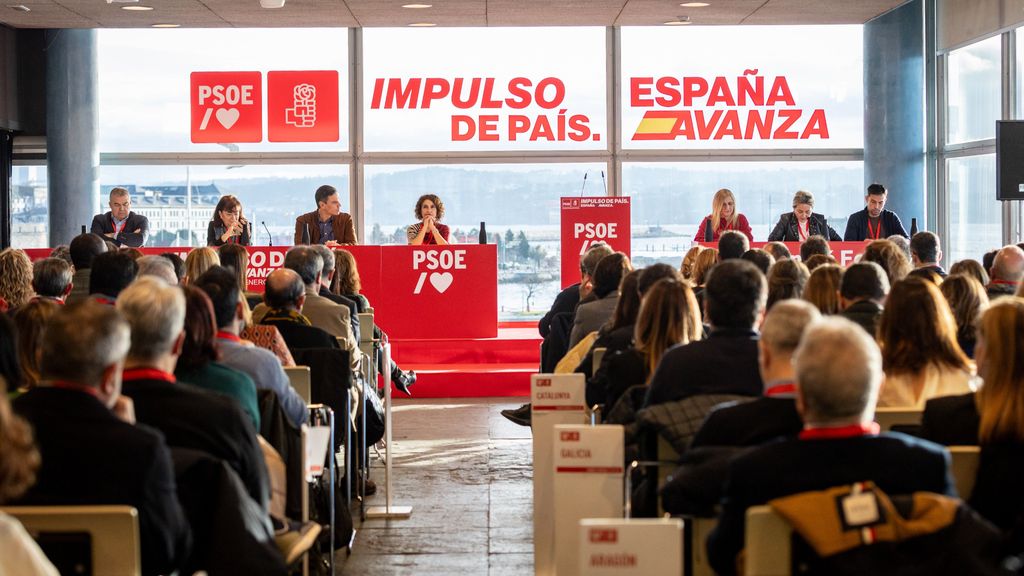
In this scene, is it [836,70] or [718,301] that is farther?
[836,70]

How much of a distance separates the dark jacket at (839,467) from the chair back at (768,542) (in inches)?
4.1

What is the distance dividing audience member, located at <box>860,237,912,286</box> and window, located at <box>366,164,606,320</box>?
8.19 meters

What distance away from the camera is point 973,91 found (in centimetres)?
1285

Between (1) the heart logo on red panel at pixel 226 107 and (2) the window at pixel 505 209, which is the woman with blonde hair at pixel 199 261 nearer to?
(1) the heart logo on red panel at pixel 226 107

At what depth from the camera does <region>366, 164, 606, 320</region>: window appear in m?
14.6

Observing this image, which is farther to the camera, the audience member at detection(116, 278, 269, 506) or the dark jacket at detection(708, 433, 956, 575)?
the audience member at detection(116, 278, 269, 506)

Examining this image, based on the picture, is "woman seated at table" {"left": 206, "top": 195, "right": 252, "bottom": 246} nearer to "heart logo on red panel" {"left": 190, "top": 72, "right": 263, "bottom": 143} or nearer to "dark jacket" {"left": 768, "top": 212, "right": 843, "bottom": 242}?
"heart logo on red panel" {"left": 190, "top": 72, "right": 263, "bottom": 143}

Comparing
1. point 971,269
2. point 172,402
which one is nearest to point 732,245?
point 971,269

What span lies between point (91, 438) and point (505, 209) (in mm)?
12165

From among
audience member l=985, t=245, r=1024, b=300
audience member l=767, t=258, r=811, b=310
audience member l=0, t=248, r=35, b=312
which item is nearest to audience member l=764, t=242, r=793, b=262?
audience member l=985, t=245, r=1024, b=300

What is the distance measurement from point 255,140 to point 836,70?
22.0 ft

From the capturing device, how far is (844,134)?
14578mm

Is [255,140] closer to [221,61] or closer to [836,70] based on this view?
[221,61]

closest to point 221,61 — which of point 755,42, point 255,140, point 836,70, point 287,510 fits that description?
point 255,140
